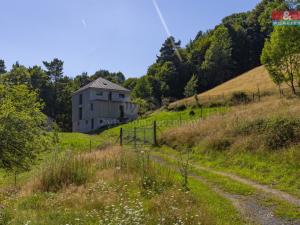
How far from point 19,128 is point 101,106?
54517 mm

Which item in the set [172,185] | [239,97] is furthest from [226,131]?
[239,97]

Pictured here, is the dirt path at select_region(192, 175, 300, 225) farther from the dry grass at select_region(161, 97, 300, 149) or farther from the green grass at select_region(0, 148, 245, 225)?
the dry grass at select_region(161, 97, 300, 149)

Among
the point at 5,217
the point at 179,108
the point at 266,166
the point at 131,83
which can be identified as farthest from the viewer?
the point at 131,83

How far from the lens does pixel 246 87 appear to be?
6297cm

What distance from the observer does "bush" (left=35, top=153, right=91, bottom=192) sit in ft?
46.4

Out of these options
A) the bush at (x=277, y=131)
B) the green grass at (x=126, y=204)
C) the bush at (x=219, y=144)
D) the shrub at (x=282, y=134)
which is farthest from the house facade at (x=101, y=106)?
the green grass at (x=126, y=204)

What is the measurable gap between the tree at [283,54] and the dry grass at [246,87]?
923cm

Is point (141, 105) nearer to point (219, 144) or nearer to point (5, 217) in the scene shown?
point (219, 144)

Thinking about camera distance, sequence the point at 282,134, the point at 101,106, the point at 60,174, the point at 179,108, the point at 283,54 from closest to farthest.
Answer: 1. the point at 60,174
2. the point at 282,134
3. the point at 283,54
4. the point at 179,108
5. the point at 101,106

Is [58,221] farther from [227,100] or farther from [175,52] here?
[175,52]

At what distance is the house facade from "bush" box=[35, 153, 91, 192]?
53522mm

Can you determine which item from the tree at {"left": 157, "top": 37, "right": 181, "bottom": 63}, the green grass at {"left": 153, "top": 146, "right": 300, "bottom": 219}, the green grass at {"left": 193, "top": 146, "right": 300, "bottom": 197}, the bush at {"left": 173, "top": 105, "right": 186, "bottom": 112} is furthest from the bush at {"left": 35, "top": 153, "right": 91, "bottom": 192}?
the tree at {"left": 157, "top": 37, "right": 181, "bottom": 63}

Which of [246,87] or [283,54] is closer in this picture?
[283,54]

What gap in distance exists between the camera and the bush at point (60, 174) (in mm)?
14156
